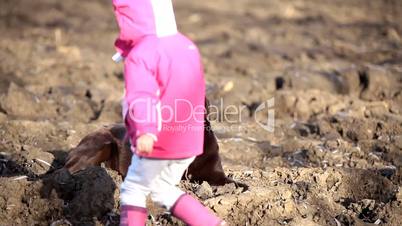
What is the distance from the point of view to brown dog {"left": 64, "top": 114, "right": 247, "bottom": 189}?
17.1 ft

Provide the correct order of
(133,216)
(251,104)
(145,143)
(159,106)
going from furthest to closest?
(251,104) → (133,216) → (159,106) → (145,143)

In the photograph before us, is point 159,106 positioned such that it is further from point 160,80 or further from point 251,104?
point 251,104

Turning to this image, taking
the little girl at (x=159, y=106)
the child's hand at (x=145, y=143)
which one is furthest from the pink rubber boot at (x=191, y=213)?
the child's hand at (x=145, y=143)

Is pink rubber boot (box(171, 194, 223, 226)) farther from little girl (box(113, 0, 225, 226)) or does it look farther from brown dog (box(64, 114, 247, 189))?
brown dog (box(64, 114, 247, 189))

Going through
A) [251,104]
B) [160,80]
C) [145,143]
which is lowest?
[251,104]

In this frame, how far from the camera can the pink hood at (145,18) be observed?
13.7 feet

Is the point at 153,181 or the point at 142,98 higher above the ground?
the point at 142,98

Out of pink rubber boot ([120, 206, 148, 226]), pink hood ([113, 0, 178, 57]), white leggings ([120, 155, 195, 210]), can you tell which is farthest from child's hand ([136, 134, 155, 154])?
pink hood ([113, 0, 178, 57])

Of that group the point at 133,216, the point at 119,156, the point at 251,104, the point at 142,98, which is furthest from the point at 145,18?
the point at 251,104

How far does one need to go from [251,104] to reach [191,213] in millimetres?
4355

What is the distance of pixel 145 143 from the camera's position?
3971mm

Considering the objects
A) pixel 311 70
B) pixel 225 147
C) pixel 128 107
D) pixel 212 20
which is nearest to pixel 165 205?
pixel 128 107

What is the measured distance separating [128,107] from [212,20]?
981 cm

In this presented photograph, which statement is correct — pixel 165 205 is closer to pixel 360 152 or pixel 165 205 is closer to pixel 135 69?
pixel 135 69
